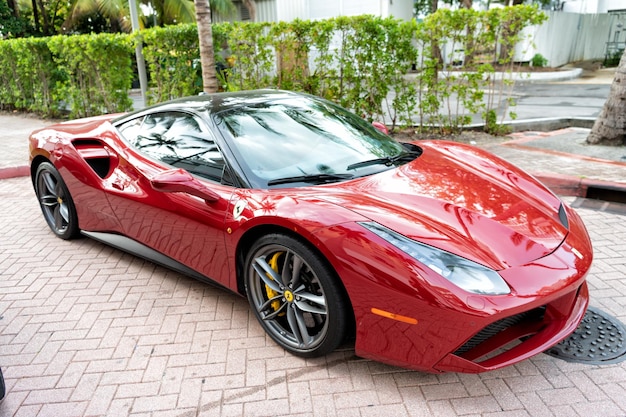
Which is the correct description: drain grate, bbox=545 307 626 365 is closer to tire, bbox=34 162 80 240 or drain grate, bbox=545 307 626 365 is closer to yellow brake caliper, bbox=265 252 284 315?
yellow brake caliper, bbox=265 252 284 315

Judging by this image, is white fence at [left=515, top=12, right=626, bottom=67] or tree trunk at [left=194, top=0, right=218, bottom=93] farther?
white fence at [left=515, top=12, right=626, bottom=67]

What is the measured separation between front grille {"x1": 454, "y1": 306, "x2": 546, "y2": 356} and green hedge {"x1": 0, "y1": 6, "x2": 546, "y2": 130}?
573cm

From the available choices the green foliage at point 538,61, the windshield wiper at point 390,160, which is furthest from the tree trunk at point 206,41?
the green foliage at point 538,61

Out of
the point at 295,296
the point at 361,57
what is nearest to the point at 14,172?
the point at 361,57

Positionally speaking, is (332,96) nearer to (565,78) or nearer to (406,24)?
(406,24)

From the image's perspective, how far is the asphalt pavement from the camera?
232cm

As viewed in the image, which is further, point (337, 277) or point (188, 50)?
point (188, 50)

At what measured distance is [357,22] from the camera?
24.0 ft

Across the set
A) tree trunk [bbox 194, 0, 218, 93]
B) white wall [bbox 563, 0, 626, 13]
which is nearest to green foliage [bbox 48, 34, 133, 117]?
tree trunk [bbox 194, 0, 218, 93]

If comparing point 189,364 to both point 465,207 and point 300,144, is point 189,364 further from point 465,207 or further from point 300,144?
point 465,207

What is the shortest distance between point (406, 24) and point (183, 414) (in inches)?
259

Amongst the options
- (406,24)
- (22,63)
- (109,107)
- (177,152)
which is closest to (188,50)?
(109,107)

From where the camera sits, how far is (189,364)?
2.68m

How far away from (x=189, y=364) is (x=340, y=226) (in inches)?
47.4
